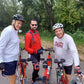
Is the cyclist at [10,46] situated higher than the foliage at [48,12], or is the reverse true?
the foliage at [48,12]

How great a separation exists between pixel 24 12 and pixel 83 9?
32.6ft

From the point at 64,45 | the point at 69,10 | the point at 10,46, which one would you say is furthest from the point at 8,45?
the point at 69,10

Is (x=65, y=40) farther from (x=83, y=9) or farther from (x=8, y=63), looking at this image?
(x=83, y=9)

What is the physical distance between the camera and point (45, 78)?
2971 mm

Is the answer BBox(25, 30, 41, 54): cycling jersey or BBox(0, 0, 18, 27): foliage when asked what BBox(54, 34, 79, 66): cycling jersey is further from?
BBox(0, 0, 18, 27): foliage

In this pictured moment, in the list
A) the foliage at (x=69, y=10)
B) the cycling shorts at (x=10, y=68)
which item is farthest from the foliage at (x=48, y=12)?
the cycling shorts at (x=10, y=68)

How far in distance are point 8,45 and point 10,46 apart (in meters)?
0.05

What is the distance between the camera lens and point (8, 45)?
2.60 meters

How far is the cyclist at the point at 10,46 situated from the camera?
2.47 m

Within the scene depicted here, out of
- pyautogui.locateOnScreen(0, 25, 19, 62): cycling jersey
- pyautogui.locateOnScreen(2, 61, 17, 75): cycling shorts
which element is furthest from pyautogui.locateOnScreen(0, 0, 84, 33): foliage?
pyautogui.locateOnScreen(2, 61, 17, 75): cycling shorts

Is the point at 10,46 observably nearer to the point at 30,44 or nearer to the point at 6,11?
the point at 30,44

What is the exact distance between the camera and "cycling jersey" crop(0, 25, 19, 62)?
8.10ft

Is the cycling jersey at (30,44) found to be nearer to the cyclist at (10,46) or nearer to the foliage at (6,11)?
the cyclist at (10,46)

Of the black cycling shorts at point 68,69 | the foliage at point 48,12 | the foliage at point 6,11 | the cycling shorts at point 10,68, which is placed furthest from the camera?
the foliage at point 6,11
